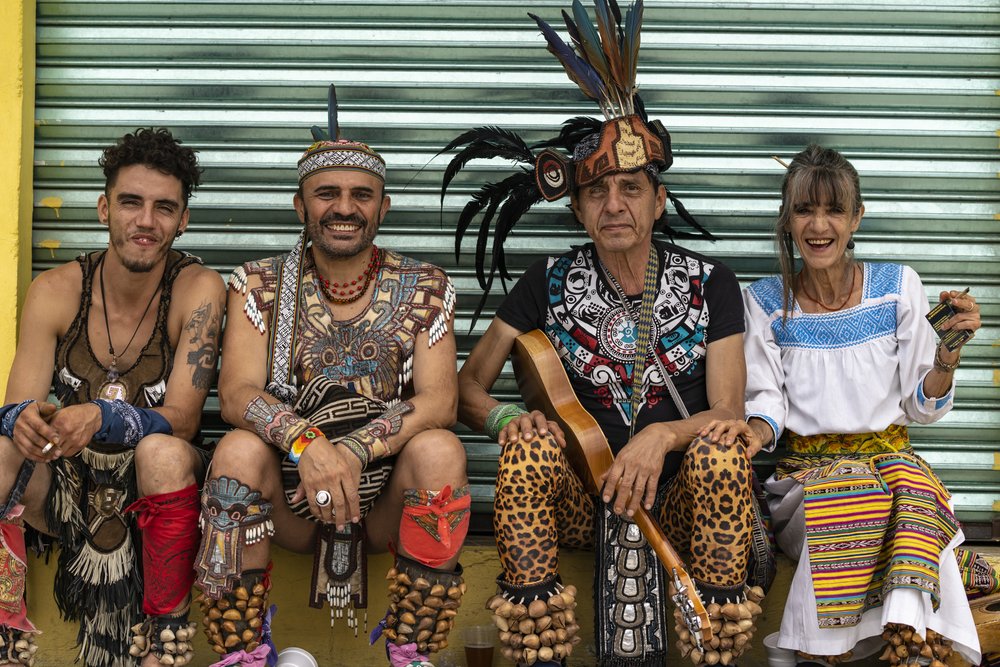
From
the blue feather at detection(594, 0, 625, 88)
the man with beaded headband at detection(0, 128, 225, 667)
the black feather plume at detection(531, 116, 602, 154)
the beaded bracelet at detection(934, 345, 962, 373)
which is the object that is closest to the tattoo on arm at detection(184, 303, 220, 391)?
the man with beaded headband at detection(0, 128, 225, 667)

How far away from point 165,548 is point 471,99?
2542 mm

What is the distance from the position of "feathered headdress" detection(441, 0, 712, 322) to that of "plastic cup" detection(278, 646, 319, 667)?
1585 mm

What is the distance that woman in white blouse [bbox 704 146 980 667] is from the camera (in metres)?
3.66

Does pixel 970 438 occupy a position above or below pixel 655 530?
above

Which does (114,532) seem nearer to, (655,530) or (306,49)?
(655,530)

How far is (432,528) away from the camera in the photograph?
3.59 meters

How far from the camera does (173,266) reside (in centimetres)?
432

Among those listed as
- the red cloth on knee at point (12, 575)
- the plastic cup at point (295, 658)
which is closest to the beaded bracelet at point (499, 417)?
the plastic cup at point (295, 658)

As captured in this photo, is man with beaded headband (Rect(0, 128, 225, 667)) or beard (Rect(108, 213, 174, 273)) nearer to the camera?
man with beaded headband (Rect(0, 128, 225, 667))

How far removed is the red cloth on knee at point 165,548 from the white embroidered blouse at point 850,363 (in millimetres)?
2179

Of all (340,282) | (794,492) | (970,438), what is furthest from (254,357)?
(970,438)

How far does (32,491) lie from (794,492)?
2898 millimetres

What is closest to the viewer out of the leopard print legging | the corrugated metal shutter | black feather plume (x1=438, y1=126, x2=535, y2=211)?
the leopard print legging

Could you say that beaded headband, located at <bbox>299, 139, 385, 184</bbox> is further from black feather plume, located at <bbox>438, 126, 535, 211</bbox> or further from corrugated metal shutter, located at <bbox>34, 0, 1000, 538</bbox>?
corrugated metal shutter, located at <bbox>34, 0, 1000, 538</bbox>
